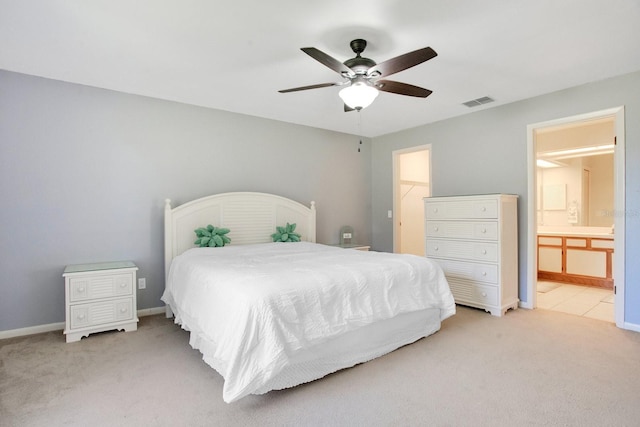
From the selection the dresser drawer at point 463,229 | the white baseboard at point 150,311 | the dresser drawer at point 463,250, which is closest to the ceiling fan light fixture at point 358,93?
the dresser drawer at point 463,229

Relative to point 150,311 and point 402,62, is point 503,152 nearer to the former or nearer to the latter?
point 402,62

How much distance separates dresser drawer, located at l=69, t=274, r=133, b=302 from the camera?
2996 millimetres

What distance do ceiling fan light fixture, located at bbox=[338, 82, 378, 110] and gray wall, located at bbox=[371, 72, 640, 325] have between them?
2.39 meters

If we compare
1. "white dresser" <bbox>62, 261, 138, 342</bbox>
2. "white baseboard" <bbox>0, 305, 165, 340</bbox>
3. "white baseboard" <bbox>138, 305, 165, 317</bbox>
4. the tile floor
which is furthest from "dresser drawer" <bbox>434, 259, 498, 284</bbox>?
"white baseboard" <bbox>0, 305, 165, 340</bbox>

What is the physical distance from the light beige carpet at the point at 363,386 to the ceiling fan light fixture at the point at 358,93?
201 centimetres

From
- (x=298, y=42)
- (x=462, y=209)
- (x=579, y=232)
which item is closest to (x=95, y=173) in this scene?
(x=298, y=42)

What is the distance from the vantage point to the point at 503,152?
4145mm

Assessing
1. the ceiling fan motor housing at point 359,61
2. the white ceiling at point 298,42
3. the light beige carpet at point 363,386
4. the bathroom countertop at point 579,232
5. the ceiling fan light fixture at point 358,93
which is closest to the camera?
the light beige carpet at point 363,386

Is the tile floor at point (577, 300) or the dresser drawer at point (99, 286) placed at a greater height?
the dresser drawer at point (99, 286)

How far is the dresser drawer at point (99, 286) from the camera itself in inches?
118

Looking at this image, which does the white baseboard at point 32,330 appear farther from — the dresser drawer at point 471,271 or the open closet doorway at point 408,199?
the open closet doorway at point 408,199

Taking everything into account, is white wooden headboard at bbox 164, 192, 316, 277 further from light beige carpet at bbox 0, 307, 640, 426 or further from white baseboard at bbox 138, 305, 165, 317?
light beige carpet at bbox 0, 307, 640, 426

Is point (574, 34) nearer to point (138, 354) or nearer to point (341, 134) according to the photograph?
point (341, 134)

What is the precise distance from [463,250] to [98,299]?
12.6 feet
